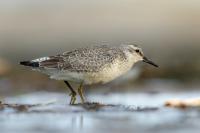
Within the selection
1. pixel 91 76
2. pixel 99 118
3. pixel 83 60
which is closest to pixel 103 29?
pixel 83 60

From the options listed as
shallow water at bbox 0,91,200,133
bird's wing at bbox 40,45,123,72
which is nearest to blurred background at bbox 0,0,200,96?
bird's wing at bbox 40,45,123,72

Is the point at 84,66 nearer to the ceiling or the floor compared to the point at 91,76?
nearer to the ceiling

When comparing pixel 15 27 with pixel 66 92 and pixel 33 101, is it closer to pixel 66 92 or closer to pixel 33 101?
pixel 66 92

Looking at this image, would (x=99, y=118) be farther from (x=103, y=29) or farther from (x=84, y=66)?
(x=103, y=29)

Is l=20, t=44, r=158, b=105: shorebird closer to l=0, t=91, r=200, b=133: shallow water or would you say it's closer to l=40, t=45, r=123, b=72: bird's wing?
l=40, t=45, r=123, b=72: bird's wing

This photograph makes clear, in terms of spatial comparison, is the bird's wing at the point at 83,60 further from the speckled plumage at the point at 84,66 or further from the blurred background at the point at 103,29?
the blurred background at the point at 103,29

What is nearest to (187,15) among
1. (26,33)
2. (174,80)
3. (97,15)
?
(97,15)
